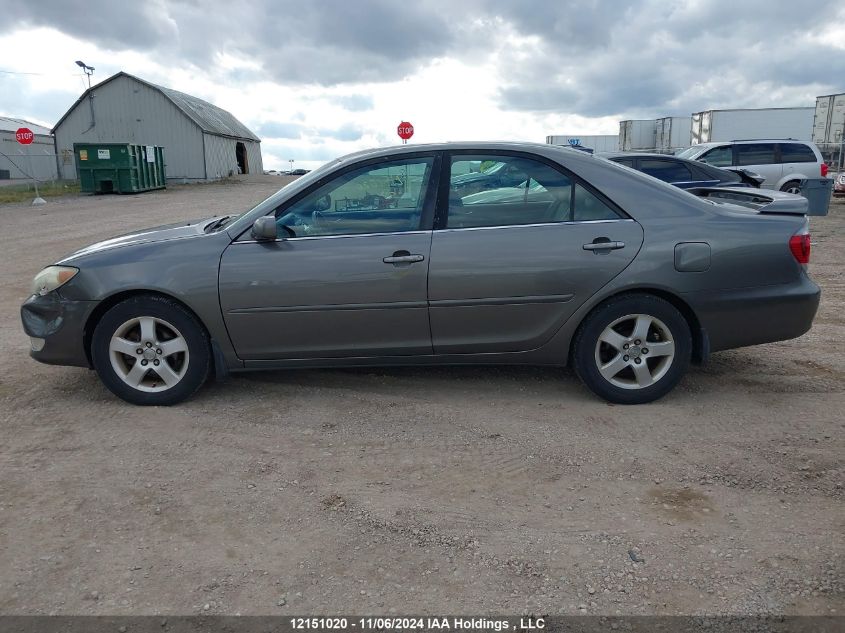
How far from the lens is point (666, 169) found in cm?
1148

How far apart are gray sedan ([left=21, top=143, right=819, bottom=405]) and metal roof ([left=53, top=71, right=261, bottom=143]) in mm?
34828

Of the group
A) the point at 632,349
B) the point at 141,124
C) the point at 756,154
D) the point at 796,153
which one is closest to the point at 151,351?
the point at 632,349

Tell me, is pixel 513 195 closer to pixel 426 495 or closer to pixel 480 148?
pixel 480 148

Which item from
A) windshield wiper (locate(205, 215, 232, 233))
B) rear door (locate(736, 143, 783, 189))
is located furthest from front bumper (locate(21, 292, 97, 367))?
rear door (locate(736, 143, 783, 189))

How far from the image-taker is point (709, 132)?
105 ft

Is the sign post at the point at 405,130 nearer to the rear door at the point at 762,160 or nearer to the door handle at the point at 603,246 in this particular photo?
the rear door at the point at 762,160

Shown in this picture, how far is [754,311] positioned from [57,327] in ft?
14.2

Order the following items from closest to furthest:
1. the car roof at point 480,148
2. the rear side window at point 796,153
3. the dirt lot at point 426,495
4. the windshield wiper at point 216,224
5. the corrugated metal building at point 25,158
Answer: the dirt lot at point 426,495
the car roof at point 480,148
the windshield wiper at point 216,224
the rear side window at point 796,153
the corrugated metal building at point 25,158

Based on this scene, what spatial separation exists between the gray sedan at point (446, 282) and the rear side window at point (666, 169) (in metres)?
7.36

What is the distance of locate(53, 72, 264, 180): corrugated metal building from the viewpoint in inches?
1423

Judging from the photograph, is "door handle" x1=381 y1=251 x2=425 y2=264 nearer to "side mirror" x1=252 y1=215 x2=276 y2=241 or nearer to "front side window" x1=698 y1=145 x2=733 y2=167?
"side mirror" x1=252 y1=215 x2=276 y2=241

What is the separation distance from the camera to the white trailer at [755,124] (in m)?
31.9

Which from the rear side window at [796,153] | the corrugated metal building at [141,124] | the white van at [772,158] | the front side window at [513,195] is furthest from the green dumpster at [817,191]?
the corrugated metal building at [141,124]

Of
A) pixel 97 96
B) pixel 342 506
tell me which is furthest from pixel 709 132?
pixel 342 506
